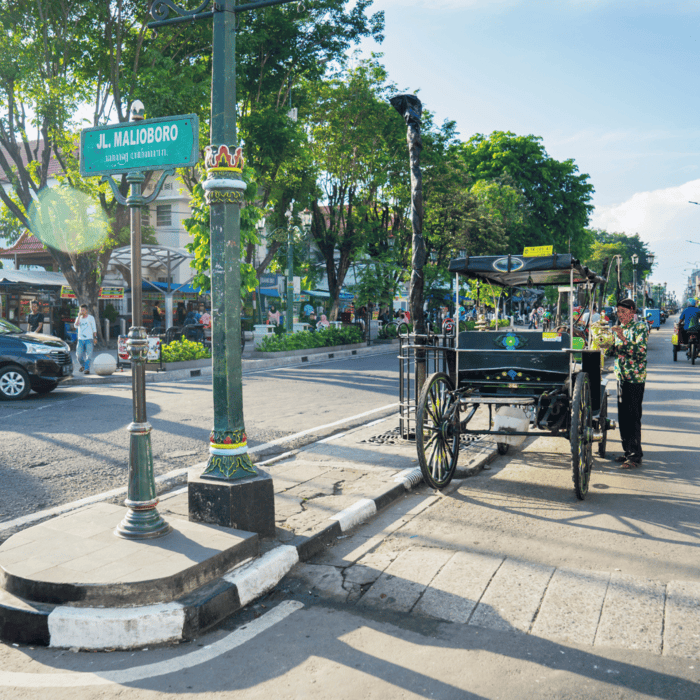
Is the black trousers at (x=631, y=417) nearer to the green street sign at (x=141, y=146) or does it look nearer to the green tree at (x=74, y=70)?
the green street sign at (x=141, y=146)

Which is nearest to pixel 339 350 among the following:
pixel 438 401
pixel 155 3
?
pixel 438 401

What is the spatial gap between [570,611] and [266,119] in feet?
61.6

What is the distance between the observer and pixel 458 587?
4035 millimetres

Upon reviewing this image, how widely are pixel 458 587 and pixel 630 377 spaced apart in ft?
13.2

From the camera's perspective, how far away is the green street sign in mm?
4199

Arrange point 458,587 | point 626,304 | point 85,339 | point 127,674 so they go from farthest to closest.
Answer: point 85,339
point 626,304
point 458,587
point 127,674

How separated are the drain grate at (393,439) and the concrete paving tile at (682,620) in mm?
4140

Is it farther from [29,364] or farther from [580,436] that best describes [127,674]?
[29,364]

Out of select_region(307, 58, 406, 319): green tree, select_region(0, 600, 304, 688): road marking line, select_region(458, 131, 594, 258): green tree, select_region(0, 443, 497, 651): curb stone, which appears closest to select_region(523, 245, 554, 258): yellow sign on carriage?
select_region(0, 443, 497, 651): curb stone

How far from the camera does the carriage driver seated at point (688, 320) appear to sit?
65.9 feet

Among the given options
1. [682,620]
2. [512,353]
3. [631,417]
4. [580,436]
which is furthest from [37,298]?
[682,620]

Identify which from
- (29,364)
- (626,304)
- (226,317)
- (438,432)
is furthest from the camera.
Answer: (29,364)

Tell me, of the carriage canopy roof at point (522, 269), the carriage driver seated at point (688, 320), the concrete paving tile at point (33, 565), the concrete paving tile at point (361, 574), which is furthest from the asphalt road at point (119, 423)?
the carriage driver seated at point (688, 320)

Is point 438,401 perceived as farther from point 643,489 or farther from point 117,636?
point 117,636
